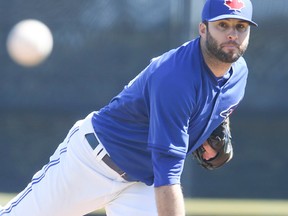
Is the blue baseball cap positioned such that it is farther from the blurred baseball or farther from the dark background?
the dark background

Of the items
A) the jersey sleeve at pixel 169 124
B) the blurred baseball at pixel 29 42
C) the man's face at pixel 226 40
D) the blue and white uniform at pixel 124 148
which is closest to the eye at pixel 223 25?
the man's face at pixel 226 40

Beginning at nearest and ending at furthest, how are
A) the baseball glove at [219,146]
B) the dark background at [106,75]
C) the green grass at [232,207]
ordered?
1. the baseball glove at [219,146]
2. the green grass at [232,207]
3. the dark background at [106,75]

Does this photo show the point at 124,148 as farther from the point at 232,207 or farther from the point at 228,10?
the point at 232,207

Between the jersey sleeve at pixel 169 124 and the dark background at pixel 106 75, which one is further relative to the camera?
the dark background at pixel 106 75

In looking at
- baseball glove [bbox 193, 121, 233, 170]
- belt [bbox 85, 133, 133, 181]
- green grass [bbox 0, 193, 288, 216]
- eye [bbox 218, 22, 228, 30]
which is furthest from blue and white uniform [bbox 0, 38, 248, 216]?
green grass [bbox 0, 193, 288, 216]

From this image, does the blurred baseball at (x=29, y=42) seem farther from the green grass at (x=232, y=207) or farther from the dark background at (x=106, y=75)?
the green grass at (x=232, y=207)

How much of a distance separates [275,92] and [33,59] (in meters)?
2.45

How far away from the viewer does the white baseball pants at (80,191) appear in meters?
4.33

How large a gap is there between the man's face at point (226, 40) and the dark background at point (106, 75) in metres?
4.48

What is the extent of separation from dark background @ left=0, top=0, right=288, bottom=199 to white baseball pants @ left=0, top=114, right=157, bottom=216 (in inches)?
162

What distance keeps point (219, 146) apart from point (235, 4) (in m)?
1.00

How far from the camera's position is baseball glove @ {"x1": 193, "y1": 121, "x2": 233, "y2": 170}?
4617mm

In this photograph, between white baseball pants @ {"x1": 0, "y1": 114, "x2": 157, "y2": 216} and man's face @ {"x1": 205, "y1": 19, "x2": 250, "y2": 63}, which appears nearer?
man's face @ {"x1": 205, "y1": 19, "x2": 250, "y2": 63}

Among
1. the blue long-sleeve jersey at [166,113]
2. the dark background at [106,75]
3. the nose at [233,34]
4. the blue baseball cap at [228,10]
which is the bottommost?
the dark background at [106,75]
